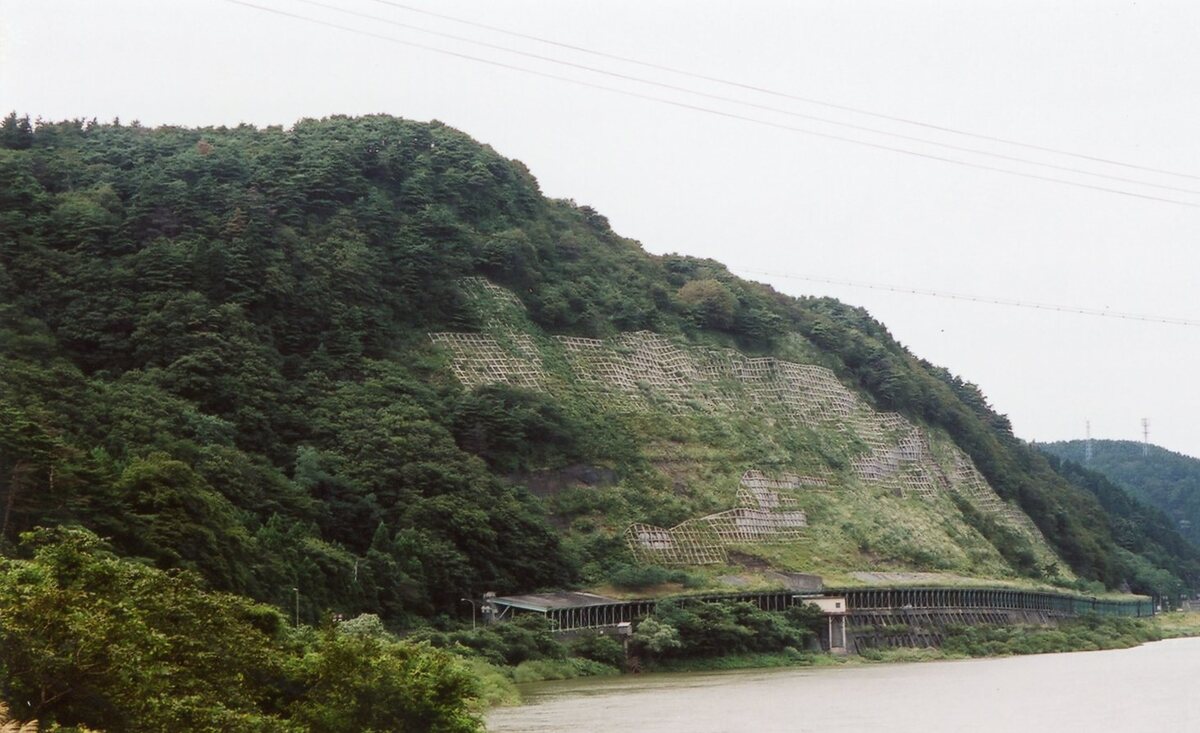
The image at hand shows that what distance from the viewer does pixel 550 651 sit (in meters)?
71.8

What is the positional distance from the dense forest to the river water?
11.5 metres

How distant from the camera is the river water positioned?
5088cm

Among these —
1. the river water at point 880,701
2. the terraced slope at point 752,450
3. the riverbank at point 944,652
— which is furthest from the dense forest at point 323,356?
the river water at point 880,701

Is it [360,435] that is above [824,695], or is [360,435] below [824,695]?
above

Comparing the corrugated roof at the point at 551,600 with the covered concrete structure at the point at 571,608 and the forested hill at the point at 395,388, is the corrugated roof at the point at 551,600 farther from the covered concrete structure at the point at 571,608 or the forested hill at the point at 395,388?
the forested hill at the point at 395,388

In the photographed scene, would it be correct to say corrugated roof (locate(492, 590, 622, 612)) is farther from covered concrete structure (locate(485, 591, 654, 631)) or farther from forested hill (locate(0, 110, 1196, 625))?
forested hill (locate(0, 110, 1196, 625))

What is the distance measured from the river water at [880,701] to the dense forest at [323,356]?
1148cm

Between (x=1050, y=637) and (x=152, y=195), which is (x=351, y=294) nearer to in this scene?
(x=152, y=195)

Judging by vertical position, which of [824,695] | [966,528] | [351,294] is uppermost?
[351,294]

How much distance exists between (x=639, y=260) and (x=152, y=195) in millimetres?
39107

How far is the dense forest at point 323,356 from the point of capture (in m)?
63.7

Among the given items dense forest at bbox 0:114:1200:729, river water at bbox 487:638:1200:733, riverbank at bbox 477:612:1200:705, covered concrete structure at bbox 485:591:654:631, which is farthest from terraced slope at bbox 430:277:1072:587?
river water at bbox 487:638:1200:733

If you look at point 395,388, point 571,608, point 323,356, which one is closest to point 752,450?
point 395,388

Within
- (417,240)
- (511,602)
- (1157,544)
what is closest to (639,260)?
(417,240)
